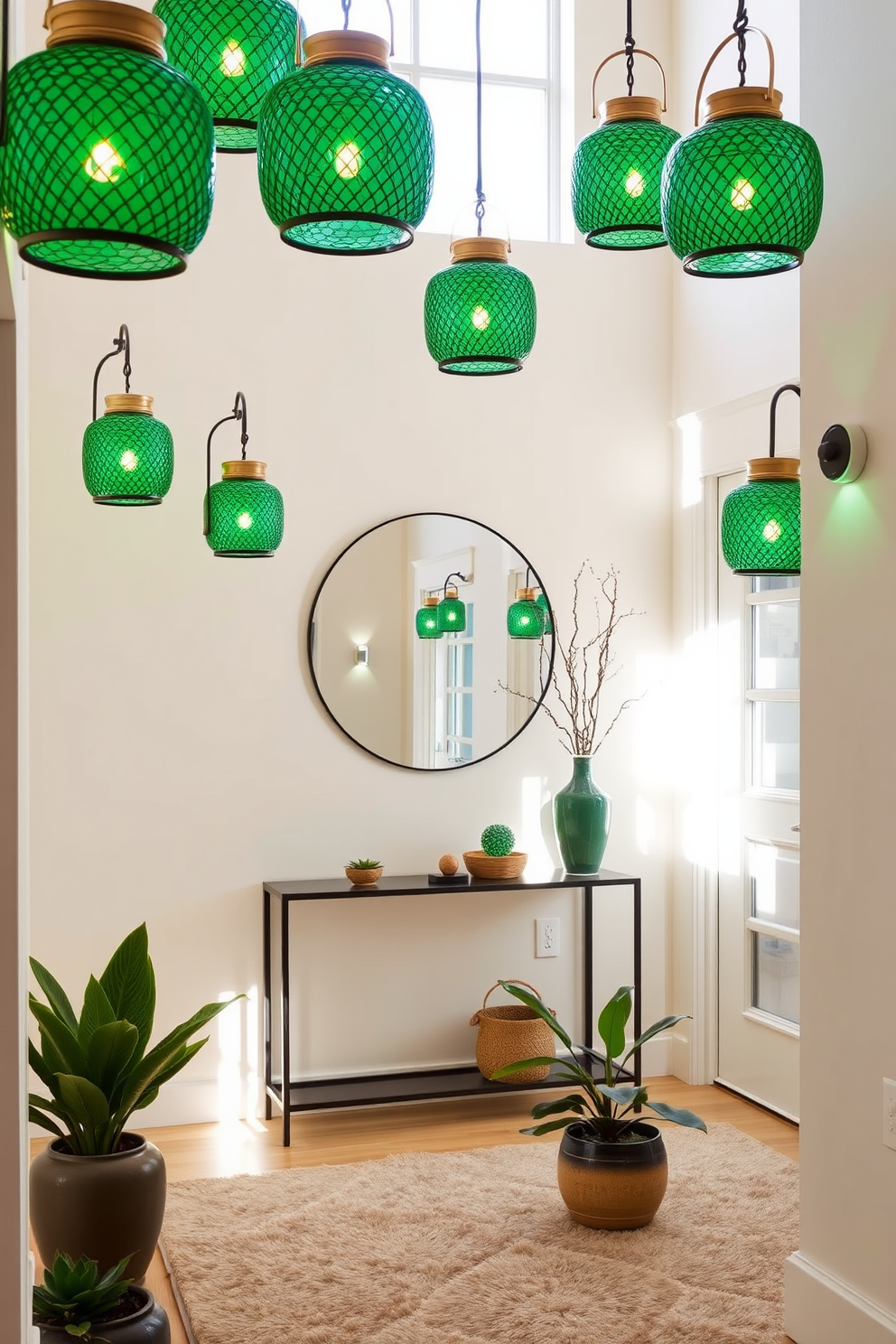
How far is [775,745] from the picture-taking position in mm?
4258

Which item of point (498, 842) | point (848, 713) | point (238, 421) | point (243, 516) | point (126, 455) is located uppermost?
point (238, 421)

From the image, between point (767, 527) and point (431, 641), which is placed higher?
point (767, 527)

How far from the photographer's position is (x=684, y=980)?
15.2 ft

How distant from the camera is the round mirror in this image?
4.33m

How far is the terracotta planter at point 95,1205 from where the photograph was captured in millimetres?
2572

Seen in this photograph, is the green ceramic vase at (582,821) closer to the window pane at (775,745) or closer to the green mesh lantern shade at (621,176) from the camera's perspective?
the window pane at (775,745)

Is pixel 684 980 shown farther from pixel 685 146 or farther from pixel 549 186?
pixel 685 146

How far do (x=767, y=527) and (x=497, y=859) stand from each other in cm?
208

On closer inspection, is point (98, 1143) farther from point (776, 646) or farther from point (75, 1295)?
point (776, 646)

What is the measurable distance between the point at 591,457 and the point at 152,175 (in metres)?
3.70

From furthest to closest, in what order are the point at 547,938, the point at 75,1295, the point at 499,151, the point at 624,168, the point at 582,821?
the point at 499,151 < the point at 547,938 < the point at 582,821 < the point at 75,1295 < the point at 624,168

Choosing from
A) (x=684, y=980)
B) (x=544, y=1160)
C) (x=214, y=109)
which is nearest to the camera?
(x=214, y=109)

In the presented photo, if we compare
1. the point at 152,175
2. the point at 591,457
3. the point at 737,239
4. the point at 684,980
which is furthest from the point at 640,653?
the point at 152,175

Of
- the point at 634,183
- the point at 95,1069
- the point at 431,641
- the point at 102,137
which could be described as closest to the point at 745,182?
the point at 634,183
